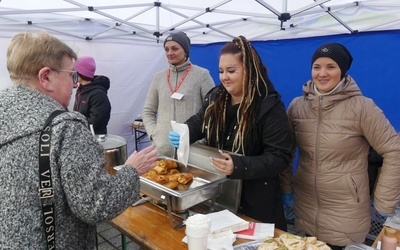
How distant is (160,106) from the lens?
2.66 meters

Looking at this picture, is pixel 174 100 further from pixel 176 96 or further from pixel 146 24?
pixel 146 24

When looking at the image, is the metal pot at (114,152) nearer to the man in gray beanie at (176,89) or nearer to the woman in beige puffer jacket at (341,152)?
the man in gray beanie at (176,89)

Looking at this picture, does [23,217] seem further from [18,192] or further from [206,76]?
[206,76]

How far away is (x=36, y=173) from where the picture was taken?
900mm

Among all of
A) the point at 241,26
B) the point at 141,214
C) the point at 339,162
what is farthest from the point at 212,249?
the point at 241,26

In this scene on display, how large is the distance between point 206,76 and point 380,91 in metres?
1.89

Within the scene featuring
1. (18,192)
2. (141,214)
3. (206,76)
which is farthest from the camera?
(206,76)

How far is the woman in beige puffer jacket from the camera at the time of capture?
1576mm

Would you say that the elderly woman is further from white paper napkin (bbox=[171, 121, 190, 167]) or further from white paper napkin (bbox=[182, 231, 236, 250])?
white paper napkin (bbox=[171, 121, 190, 167])

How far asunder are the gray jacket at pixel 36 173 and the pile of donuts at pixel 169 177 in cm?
60

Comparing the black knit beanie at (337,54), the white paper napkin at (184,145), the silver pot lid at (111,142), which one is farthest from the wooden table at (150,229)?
the black knit beanie at (337,54)

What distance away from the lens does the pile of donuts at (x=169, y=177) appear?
1.55 meters

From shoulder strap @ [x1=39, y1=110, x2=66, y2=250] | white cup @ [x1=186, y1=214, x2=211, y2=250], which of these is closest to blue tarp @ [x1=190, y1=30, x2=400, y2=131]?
white cup @ [x1=186, y1=214, x2=211, y2=250]

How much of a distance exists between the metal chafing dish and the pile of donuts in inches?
1.6
